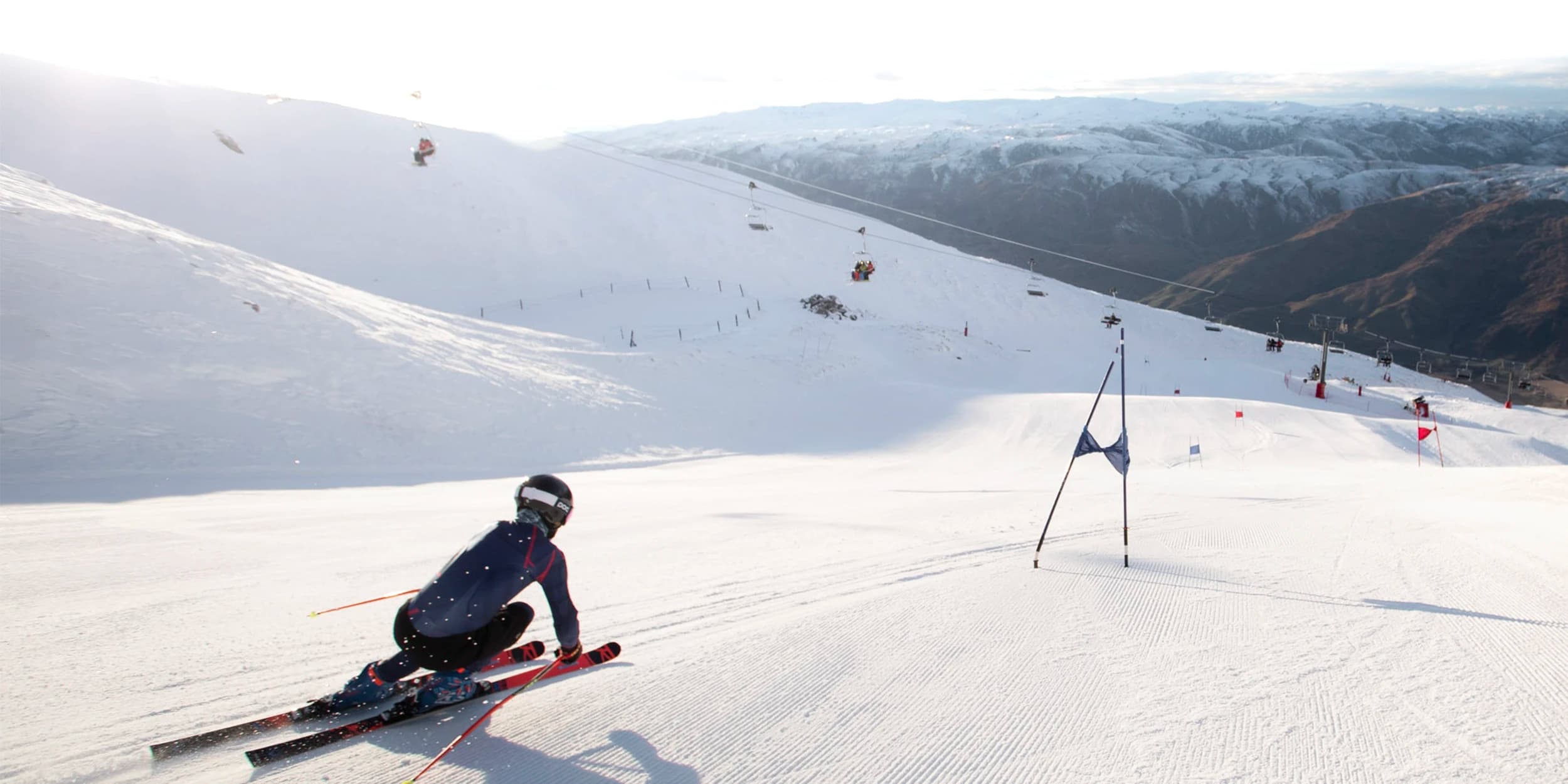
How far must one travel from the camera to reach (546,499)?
4.87m

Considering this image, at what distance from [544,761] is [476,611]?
34.0 inches

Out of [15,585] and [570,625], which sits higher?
[570,625]

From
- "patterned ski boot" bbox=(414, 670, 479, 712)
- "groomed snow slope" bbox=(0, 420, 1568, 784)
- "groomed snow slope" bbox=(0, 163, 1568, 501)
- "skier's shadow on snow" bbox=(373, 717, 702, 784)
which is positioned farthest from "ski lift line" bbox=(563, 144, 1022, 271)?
"skier's shadow on snow" bbox=(373, 717, 702, 784)

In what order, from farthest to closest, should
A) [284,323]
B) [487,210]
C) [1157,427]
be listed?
[487,210]
[1157,427]
[284,323]

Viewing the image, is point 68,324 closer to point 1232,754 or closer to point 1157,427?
point 1232,754

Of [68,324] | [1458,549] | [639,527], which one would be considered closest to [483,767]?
[639,527]

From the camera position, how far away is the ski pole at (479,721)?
160 inches

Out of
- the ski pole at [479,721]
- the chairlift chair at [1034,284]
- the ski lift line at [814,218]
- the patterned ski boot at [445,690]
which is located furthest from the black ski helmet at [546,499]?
the ski lift line at [814,218]

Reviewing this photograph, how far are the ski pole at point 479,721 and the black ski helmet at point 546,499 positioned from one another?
A: 799 millimetres

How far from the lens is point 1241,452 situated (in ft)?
83.5

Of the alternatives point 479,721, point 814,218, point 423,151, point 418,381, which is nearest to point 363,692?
point 479,721

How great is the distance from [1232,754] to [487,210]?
57.0 meters

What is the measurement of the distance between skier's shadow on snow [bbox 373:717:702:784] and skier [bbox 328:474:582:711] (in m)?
0.28

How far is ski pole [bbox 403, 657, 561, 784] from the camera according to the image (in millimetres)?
4077
